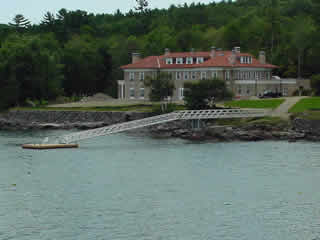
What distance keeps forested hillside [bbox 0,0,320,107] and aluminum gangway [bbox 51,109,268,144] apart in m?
30.4

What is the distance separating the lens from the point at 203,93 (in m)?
91.6

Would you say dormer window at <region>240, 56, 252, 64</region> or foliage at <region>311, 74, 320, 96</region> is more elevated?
dormer window at <region>240, 56, 252, 64</region>

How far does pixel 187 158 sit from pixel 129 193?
A: 15.9 m

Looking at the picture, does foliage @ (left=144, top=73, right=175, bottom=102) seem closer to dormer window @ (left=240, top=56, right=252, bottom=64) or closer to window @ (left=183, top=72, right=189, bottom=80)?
window @ (left=183, top=72, right=189, bottom=80)

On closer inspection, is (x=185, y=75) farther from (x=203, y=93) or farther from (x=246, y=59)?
(x=203, y=93)

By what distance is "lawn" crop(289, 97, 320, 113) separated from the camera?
284 ft

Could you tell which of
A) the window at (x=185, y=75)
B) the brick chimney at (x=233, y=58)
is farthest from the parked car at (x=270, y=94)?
the window at (x=185, y=75)

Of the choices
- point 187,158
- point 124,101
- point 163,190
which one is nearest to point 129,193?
point 163,190

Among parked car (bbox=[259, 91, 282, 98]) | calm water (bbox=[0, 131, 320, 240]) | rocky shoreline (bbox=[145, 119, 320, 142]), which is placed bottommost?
calm water (bbox=[0, 131, 320, 240])

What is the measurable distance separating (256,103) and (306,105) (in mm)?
7587

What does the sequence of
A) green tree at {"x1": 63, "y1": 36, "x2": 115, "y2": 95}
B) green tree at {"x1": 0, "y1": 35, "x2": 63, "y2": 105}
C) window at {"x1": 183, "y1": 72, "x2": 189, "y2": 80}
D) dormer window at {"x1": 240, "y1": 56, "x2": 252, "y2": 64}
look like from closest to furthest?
dormer window at {"x1": 240, "y1": 56, "x2": 252, "y2": 64} < window at {"x1": 183, "y1": 72, "x2": 189, "y2": 80} < green tree at {"x1": 0, "y1": 35, "x2": 63, "y2": 105} < green tree at {"x1": 63, "y1": 36, "x2": 115, "y2": 95}

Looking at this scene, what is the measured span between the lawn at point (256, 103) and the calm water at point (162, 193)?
2313 cm

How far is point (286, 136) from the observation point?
76.6 meters

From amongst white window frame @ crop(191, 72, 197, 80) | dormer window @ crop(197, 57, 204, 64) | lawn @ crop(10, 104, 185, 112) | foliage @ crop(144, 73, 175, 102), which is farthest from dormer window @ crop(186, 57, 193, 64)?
lawn @ crop(10, 104, 185, 112)
